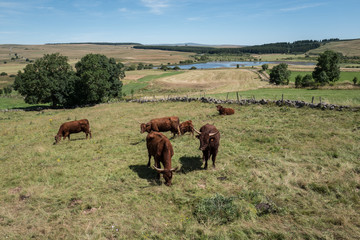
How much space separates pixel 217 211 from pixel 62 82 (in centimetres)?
4084

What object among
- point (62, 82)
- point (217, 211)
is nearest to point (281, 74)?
point (62, 82)

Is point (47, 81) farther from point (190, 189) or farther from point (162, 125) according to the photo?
point (190, 189)

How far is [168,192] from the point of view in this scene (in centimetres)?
810

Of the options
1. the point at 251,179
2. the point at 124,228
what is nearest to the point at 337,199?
the point at 251,179

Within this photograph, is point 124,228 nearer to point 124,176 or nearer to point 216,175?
point 124,176

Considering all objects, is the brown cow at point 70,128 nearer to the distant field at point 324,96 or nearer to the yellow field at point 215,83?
the distant field at point 324,96

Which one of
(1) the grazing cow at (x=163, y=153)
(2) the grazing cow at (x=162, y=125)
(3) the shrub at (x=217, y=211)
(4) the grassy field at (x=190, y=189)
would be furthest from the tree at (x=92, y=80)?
(3) the shrub at (x=217, y=211)

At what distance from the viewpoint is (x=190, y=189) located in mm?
8359

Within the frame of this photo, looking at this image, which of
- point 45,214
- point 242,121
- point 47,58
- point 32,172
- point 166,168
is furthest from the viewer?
point 47,58

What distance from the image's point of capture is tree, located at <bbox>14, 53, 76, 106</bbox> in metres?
36.1

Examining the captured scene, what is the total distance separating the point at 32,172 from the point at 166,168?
278 inches

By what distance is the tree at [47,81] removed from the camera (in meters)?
36.1

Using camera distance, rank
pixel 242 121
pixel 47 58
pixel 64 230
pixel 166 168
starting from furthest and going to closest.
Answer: pixel 47 58 → pixel 242 121 → pixel 166 168 → pixel 64 230

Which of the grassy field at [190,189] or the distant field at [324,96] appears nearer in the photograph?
the grassy field at [190,189]
